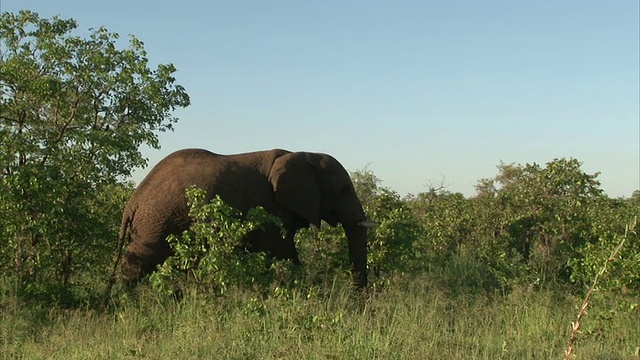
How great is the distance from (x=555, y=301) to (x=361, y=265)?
8.57 ft

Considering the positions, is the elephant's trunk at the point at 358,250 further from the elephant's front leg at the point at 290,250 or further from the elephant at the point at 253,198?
the elephant's front leg at the point at 290,250

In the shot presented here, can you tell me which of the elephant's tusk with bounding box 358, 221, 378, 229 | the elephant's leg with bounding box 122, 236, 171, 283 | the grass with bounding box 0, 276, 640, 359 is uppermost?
the elephant's tusk with bounding box 358, 221, 378, 229

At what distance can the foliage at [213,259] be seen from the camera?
21.8ft

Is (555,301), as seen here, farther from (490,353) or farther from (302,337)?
(302,337)

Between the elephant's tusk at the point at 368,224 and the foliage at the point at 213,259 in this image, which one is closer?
the foliage at the point at 213,259

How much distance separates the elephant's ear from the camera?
31.6 ft

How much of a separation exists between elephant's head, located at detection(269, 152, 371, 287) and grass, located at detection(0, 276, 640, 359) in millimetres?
1799

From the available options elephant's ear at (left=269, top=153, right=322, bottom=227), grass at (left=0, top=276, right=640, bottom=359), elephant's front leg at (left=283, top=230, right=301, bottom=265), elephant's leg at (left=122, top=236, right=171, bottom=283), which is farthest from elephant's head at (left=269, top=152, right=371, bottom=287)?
elephant's leg at (left=122, top=236, right=171, bottom=283)

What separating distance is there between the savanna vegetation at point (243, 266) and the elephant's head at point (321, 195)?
276 mm

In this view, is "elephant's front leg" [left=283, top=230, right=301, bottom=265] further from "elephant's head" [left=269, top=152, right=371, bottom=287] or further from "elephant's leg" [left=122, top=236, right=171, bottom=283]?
"elephant's leg" [left=122, top=236, right=171, bottom=283]

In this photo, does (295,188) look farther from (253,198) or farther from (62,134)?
(62,134)

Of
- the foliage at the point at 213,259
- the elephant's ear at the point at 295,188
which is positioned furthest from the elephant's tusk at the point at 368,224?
the foliage at the point at 213,259

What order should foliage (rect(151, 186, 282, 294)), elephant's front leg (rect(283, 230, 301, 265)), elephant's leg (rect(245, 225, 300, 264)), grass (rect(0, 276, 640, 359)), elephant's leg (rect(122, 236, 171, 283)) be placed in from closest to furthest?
grass (rect(0, 276, 640, 359))
foliage (rect(151, 186, 282, 294))
elephant's leg (rect(122, 236, 171, 283))
elephant's leg (rect(245, 225, 300, 264))
elephant's front leg (rect(283, 230, 301, 265))

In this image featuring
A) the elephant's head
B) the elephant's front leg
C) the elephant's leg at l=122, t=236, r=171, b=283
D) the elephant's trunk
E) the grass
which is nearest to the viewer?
the grass
